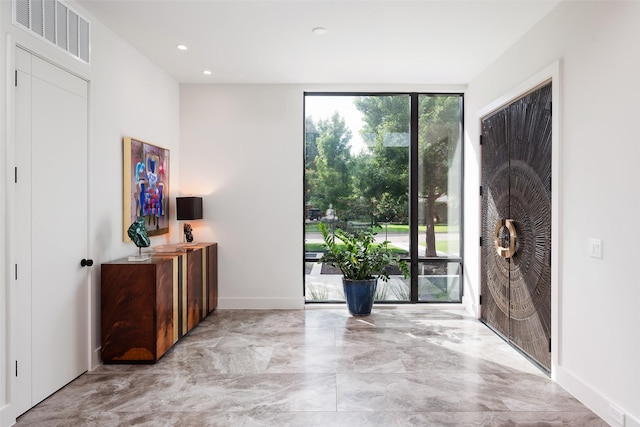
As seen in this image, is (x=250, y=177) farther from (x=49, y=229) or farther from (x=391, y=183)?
(x=49, y=229)

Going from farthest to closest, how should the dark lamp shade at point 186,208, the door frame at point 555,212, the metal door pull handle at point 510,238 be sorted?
the dark lamp shade at point 186,208, the metal door pull handle at point 510,238, the door frame at point 555,212

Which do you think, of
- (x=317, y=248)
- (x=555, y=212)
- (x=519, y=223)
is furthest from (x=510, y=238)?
(x=317, y=248)

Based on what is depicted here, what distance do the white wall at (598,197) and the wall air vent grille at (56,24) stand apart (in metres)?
3.63

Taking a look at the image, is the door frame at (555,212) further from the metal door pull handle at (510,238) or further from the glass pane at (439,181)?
the glass pane at (439,181)

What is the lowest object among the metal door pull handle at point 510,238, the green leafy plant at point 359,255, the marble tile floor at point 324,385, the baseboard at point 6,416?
→ the marble tile floor at point 324,385

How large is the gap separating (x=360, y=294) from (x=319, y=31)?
288cm

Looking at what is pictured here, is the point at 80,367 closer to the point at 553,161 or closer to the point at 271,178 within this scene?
the point at 271,178

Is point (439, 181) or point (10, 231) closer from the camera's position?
point (10, 231)

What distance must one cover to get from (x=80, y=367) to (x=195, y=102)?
328cm

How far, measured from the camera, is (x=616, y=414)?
2324 millimetres

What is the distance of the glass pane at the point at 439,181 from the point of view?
16.7 ft

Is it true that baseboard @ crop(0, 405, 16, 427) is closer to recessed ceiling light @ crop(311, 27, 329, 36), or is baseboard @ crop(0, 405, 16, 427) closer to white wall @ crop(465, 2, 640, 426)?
recessed ceiling light @ crop(311, 27, 329, 36)

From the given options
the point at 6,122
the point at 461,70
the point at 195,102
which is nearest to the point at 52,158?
the point at 6,122

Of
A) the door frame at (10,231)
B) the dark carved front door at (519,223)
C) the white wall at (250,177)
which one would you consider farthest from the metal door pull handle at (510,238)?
the door frame at (10,231)
